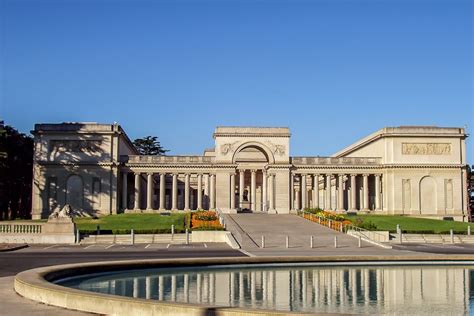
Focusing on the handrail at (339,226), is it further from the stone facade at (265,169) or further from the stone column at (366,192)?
the stone column at (366,192)

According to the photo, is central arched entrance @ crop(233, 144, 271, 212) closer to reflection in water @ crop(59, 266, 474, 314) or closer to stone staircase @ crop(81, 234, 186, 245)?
stone staircase @ crop(81, 234, 186, 245)

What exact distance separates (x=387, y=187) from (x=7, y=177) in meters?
54.1

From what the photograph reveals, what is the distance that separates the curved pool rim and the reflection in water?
484mm

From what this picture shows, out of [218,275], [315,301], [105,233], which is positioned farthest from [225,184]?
[315,301]

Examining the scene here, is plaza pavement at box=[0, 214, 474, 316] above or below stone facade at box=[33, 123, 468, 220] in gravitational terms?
below

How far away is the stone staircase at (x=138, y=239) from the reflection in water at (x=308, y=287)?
2622 cm

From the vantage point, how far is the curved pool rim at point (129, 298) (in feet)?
42.4

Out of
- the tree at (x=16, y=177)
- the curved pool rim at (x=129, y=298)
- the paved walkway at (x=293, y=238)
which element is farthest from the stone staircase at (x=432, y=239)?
the tree at (x=16, y=177)

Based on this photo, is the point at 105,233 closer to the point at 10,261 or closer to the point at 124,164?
the point at 10,261

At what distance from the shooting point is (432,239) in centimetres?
5441

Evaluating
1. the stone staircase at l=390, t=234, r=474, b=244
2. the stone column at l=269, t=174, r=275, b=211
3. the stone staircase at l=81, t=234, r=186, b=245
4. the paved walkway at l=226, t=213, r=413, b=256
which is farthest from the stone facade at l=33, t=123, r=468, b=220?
the stone staircase at l=81, t=234, r=186, b=245

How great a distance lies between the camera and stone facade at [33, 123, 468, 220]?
89500 millimetres

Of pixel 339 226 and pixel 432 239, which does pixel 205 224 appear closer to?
pixel 339 226

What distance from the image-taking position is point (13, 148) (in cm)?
8844
